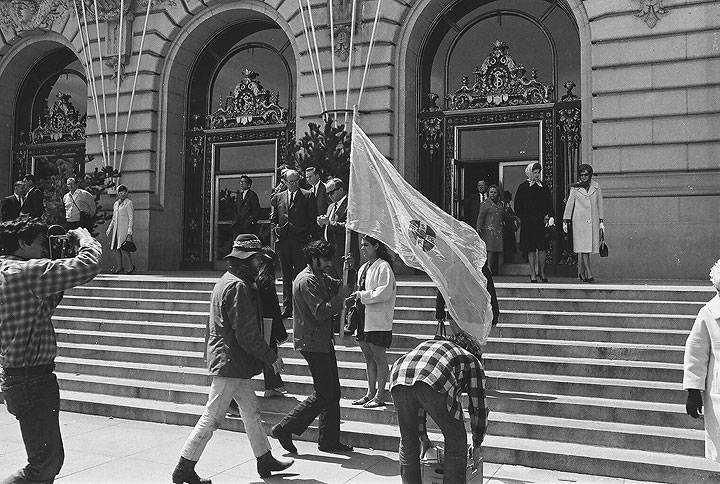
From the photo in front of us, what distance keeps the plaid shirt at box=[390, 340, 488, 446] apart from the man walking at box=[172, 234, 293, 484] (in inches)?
69.8

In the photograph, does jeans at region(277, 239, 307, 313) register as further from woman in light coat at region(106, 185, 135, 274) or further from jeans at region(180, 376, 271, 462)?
woman in light coat at region(106, 185, 135, 274)

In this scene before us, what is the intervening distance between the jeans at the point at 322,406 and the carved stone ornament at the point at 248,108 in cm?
1326

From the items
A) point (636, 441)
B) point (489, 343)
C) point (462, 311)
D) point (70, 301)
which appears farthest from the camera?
point (70, 301)

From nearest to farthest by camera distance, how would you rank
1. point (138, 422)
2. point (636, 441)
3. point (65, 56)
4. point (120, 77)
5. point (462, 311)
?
1. point (462, 311)
2. point (636, 441)
3. point (138, 422)
4. point (120, 77)
5. point (65, 56)

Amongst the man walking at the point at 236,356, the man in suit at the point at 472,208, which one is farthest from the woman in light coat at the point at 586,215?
the man walking at the point at 236,356

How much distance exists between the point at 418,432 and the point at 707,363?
2.10 m

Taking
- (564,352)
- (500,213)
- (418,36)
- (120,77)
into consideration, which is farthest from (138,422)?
(120,77)

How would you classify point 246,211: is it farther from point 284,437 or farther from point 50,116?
point 50,116

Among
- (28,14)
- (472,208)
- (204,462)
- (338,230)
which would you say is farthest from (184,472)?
(28,14)

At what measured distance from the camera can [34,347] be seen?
457 cm

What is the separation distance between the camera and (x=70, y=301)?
1331 cm

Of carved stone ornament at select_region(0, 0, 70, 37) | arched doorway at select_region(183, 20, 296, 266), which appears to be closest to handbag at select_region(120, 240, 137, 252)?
arched doorway at select_region(183, 20, 296, 266)

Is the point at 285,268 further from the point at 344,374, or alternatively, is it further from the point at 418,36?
the point at 418,36

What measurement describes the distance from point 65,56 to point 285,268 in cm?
1555
